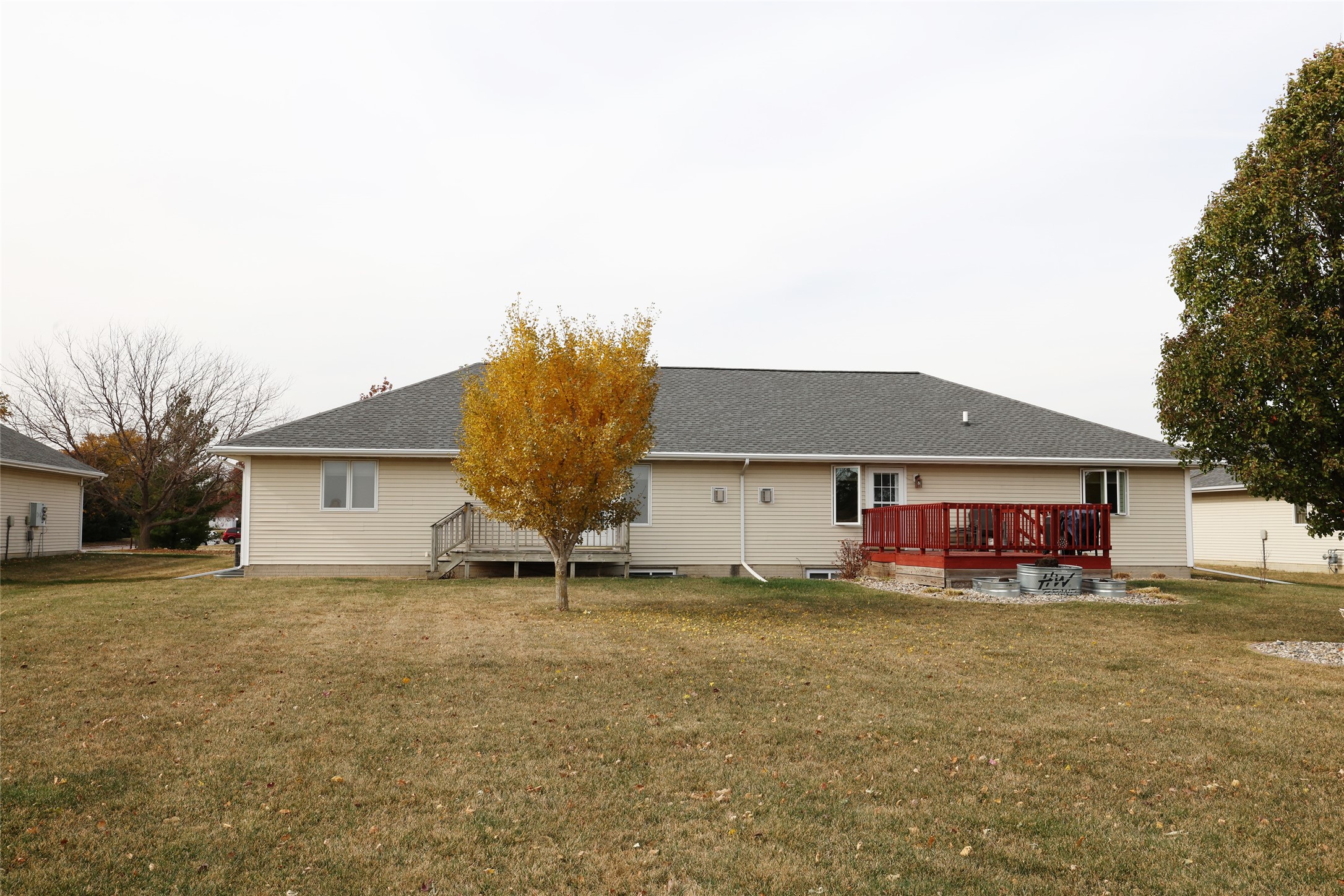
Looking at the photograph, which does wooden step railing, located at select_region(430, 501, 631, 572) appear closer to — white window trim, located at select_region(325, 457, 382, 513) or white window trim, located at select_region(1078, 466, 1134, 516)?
white window trim, located at select_region(325, 457, 382, 513)

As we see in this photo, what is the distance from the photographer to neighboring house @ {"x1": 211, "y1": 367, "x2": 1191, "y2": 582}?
18234 millimetres

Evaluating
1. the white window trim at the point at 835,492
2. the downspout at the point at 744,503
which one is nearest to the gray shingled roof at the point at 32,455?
the downspout at the point at 744,503

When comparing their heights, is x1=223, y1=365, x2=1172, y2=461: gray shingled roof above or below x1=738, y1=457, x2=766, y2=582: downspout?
above

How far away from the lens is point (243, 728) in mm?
6184

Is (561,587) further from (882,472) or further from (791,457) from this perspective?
(882,472)

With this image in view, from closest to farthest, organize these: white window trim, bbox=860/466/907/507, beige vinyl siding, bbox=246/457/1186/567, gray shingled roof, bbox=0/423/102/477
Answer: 1. beige vinyl siding, bbox=246/457/1186/567
2. white window trim, bbox=860/466/907/507
3. gray shingled roof, bbox=0/423/102/477

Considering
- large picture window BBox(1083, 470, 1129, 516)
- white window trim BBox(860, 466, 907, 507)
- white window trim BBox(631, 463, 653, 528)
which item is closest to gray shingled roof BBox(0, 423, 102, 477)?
white window trim BBox(631, 463, 653, 528)

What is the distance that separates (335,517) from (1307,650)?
17.2 m

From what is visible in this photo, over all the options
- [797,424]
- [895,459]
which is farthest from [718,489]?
[895,459]

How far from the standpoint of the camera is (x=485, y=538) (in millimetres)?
18281

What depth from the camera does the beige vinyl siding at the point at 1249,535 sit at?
24.1 meters

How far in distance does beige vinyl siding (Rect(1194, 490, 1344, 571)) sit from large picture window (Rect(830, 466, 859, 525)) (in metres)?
13.0

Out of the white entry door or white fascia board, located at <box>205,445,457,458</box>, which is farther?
the white entry door

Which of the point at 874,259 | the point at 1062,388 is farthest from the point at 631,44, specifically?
the point at 1062,388
